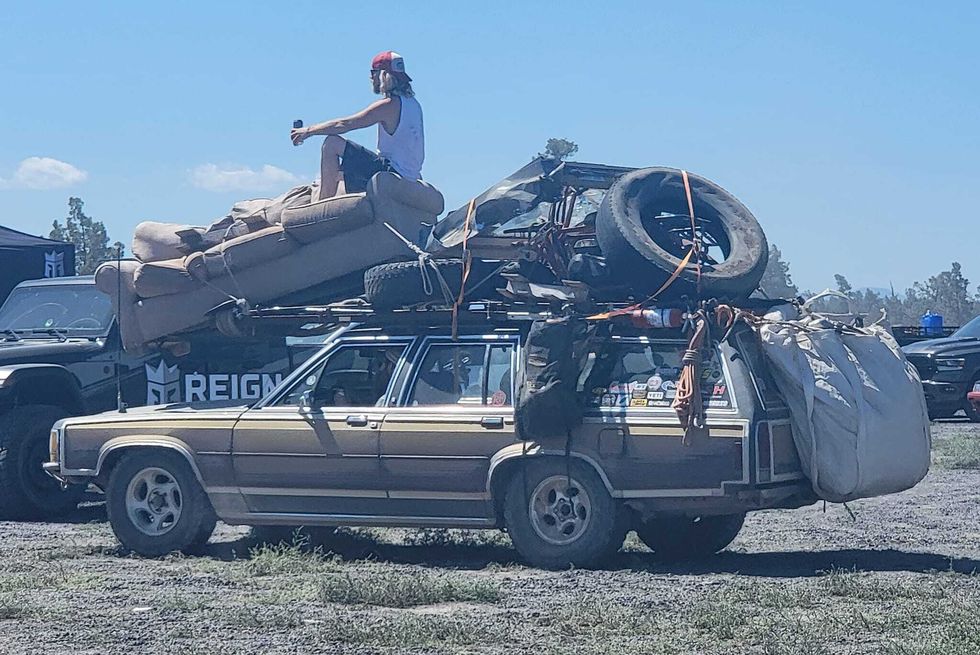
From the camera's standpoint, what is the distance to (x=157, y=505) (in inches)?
382

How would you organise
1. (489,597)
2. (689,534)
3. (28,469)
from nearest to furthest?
(489,597) < (689,534) < (28,469)

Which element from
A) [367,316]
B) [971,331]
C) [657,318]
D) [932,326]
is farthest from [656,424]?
[932,326]

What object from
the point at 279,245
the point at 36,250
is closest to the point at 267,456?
the point at 279,245

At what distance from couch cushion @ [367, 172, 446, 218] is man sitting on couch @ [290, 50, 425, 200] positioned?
0.71 ft

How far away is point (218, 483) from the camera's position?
938 cm

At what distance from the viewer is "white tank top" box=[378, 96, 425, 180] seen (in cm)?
1084

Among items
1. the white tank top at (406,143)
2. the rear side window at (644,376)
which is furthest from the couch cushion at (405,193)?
the rear side window at (644,376)

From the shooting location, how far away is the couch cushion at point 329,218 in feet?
34.0

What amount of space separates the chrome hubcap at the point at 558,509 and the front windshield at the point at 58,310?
18.8 feet

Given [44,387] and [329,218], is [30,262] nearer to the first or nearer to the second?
[44,387]

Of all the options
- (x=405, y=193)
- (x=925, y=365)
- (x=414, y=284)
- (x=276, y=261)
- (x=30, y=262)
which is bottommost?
(x=925, y=365)

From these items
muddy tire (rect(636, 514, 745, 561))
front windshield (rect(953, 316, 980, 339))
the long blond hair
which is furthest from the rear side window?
front windshield (rect(953, 316, 980, 339))

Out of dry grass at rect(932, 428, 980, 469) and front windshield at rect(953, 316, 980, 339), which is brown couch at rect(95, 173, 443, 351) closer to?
dry grass at rect(932, 428, 980, 469)

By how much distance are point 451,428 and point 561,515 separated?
0.87 m
